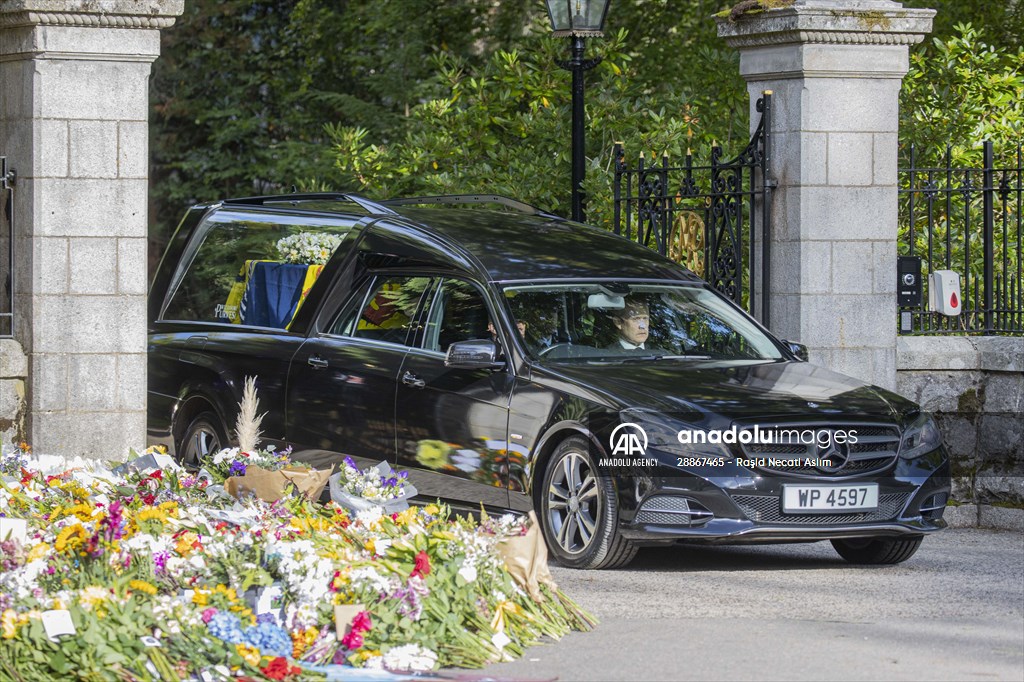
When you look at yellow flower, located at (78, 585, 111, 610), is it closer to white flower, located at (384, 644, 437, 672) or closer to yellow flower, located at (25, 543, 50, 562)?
yellow flower, located at (25, 543, 50, 562)

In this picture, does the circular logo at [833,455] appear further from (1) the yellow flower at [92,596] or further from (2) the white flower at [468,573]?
(1) the yellow flower at [92,596]

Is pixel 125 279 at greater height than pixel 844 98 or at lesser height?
lesser

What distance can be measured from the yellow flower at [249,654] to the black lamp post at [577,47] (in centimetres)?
721

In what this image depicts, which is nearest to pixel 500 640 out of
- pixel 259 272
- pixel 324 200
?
pixel 259 272

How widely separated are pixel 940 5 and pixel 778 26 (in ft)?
36.0

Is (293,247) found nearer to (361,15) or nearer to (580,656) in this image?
(580,656)

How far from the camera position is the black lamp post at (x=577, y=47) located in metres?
13.1

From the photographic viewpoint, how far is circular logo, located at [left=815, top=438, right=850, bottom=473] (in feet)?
29.1

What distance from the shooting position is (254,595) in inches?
261

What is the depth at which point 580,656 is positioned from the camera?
6859mm

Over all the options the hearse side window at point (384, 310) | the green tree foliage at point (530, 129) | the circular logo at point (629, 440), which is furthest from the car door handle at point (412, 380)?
the green tree foliage at point (530, 129)

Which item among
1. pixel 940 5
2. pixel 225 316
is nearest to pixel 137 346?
pixel 225 316

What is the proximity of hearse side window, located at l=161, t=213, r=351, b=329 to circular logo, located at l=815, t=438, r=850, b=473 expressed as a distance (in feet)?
11.6

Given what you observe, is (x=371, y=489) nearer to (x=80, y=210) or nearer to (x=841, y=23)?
(x=80, y=210)
